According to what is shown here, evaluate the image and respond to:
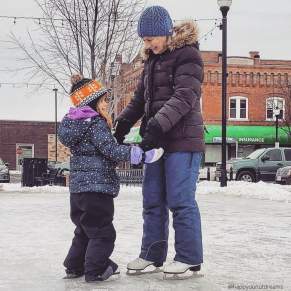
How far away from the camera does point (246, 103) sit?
4272 cm

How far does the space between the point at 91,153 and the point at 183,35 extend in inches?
41.4

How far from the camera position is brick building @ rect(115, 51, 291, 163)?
4084 cm

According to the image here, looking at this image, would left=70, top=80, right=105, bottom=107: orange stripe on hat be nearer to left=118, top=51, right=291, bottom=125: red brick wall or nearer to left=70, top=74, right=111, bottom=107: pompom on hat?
left=70, top=74, right=111, bottom=107: pompom on hat

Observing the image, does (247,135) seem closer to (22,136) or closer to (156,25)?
(22,136)

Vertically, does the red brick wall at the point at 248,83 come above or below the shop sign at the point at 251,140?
above

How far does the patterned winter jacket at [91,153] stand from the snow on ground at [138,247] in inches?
26.2

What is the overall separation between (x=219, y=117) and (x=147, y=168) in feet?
122

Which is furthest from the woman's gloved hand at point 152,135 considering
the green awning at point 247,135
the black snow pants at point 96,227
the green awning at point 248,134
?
the green awning at point 248,134

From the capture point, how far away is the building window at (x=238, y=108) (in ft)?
138

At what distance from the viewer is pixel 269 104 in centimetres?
4284

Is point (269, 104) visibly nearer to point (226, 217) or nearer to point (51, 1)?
point (51, 1)

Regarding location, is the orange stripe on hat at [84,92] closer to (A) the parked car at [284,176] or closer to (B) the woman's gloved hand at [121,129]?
→ (B) the woman's gloved hand at [121,129]

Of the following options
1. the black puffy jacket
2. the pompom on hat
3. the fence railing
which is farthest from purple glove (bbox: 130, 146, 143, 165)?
the fence railing

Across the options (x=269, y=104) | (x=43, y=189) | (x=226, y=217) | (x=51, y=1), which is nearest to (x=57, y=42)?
(x=51, y=1)
